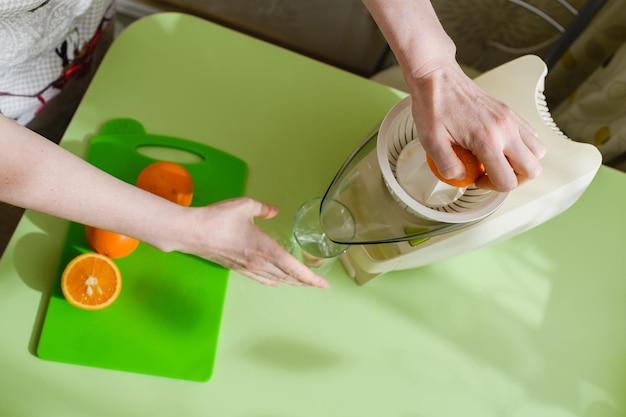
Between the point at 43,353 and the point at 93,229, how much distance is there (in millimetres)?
188

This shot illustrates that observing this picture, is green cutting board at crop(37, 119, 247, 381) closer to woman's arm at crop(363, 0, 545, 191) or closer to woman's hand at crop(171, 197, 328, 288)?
woman's hand at crop(171, 197, 328, 288)

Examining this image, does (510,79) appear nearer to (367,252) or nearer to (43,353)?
(367,252)

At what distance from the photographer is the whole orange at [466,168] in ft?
2.28

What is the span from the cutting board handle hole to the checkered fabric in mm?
233

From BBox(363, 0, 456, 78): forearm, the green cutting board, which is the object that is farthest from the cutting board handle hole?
BBox(363, 0, 456, 78): forearm

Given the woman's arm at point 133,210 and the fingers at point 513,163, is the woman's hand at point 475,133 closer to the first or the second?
the fingers at point 513,163

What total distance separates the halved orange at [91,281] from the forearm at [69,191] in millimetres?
87

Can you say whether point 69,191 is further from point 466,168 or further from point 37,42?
point 466,168

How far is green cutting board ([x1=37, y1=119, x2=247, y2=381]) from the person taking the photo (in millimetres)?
799

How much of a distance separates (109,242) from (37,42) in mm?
367

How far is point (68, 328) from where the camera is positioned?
80 cm

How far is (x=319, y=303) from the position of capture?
891 millimetres

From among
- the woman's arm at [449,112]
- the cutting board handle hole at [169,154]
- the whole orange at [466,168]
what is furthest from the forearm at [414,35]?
the cutting board handle hole at [169,154]

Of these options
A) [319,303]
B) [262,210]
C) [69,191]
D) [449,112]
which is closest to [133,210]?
[69,191]
